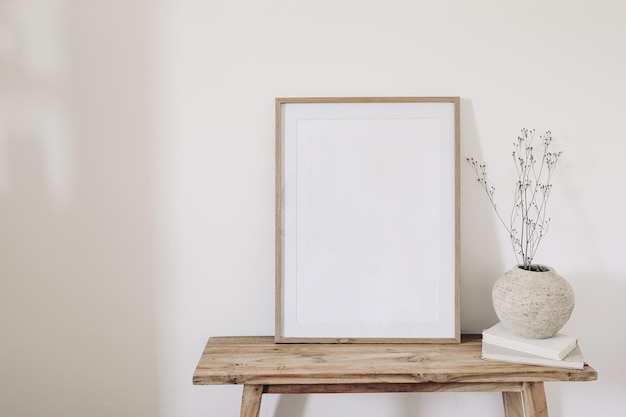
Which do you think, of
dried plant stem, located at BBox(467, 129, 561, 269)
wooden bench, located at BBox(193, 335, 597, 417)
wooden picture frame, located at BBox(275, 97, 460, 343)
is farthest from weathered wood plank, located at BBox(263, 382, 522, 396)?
dried plant stem, located at BBox(467, 129, 561, 269)

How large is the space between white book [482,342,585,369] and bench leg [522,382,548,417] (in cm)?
6

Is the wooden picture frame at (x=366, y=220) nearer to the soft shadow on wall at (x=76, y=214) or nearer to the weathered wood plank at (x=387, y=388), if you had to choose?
the weathered wood plank at (x=387, y=388)

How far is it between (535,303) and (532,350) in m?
0.12

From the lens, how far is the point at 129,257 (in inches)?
60.5

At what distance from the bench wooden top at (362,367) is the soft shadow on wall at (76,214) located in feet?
1.16

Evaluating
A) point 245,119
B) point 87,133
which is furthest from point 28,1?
point 245,119

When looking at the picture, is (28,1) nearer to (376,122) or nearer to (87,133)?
(87,133)

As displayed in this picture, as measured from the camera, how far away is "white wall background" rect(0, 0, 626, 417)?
1.50m

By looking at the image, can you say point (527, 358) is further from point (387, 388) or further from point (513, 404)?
point (387, 388)

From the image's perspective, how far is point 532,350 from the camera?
1.31 metres

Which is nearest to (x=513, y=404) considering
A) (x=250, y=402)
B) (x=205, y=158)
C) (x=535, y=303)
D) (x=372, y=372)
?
(x=535, y=303)

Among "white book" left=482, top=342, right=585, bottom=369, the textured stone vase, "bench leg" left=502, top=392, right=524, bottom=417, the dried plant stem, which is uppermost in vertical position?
the dried plant stem

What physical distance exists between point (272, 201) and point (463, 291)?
0.63 meters

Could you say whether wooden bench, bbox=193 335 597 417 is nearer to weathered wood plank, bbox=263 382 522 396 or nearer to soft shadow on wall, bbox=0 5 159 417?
weathered wood plank, bbox=263 382 522 396
